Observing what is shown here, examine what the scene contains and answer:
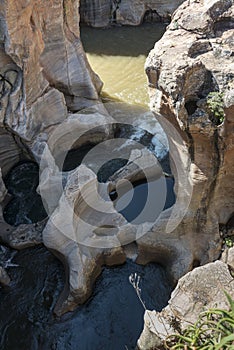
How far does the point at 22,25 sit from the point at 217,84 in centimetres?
502

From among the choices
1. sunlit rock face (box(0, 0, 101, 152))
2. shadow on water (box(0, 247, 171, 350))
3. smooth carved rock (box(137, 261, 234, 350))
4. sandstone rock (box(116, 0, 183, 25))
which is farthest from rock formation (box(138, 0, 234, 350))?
sandstone rock (box(116, 0, 183, 25))

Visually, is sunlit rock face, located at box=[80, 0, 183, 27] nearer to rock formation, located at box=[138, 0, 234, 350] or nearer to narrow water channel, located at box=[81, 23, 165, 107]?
narrow water channel, located at box=[81, 23, 165, 107]

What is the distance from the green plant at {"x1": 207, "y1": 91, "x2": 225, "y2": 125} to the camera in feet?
19.8

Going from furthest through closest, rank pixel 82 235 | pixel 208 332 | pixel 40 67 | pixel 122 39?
pixel 122 39, pixel 40 67, pixel 82 235, pixel 208 332

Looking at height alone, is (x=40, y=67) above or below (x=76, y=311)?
above

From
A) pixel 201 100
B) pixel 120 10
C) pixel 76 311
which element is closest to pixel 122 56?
pixel 120 10

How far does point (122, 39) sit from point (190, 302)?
13.7 metres

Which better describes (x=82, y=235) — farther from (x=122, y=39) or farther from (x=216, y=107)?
(x=122, y=39)

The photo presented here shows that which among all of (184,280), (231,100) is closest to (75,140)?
(231,100)

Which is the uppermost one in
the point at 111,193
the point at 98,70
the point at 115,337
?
the point at 98,70

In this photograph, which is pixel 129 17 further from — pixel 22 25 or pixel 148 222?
pixel 148 222

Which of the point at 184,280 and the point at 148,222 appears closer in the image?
the point at 184,280

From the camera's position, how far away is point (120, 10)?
660 inches

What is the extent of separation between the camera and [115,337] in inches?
279
